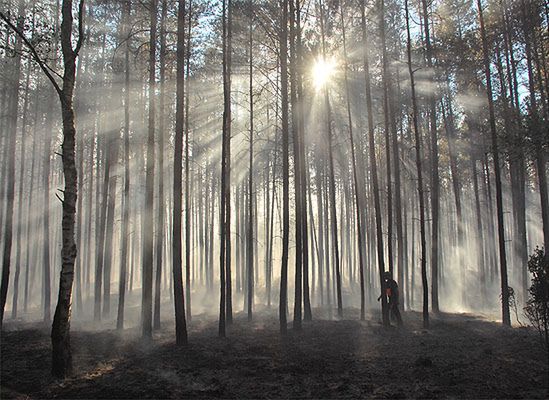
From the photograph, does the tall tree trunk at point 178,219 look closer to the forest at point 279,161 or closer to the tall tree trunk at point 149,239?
the forest at point 279,161

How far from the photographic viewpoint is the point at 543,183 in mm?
14750

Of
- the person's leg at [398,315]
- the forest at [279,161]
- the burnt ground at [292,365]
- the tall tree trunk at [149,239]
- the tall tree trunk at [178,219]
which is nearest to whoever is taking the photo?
the burnt ground at [292,365]

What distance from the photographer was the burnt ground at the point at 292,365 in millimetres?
6449

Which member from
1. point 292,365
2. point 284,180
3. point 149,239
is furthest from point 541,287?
point 149,239

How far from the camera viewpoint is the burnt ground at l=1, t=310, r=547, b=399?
6.45 metres

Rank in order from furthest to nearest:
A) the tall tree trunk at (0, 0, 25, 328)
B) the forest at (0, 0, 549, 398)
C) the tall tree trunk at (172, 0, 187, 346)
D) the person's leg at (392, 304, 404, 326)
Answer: the person's leg at (392, 304, 404, 326) → the tall tree trunk at (0, 0, 25, 328) → the tall tree trunk at (172, 0, 187, 346) → the forest at (0, 0, 549, 398)

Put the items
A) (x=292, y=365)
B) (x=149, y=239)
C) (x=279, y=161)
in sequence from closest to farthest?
1. (x=292, y=365)
2. (x=149, y=239)
3. (x=279, y=161)

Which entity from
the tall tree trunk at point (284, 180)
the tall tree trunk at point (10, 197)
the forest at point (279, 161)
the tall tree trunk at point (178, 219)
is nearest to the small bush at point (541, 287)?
the forest at point (279, 161)

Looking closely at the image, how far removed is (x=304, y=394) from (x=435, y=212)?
11785 mm

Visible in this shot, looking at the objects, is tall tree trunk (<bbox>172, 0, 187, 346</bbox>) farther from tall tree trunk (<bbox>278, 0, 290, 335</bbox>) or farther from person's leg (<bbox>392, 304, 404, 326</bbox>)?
person's leg (<bbox>392, 304, 404, 326</bbox>)

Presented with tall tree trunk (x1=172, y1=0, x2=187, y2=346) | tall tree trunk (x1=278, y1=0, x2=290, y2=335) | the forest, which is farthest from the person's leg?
tall tree trunk (x1=172, y1=0, x2=187, y2=346)

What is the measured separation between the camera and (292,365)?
836 cm

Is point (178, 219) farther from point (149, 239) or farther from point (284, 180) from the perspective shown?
point (284, 180)

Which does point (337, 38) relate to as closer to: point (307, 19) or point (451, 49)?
point (307, 19)
